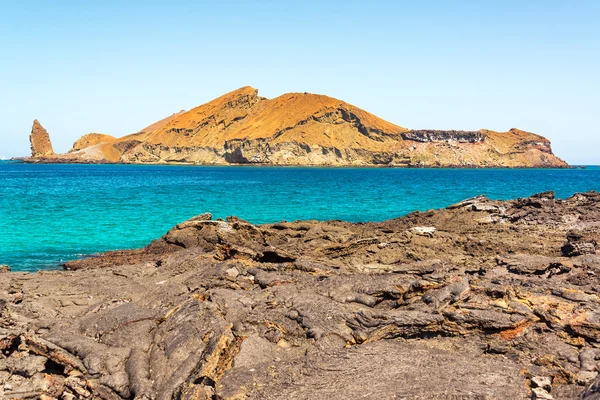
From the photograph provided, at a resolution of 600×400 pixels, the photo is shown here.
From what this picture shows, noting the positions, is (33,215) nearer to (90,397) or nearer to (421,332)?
(90,397)

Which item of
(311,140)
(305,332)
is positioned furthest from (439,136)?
(305,332)

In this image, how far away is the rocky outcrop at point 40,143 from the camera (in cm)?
18488

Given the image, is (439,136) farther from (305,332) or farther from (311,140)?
(305,332)

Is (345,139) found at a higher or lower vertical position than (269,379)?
higher

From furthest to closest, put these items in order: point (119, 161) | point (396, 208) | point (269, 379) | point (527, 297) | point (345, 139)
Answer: point (119, 161), point (345, 139), point (396, 208), point (527, 297), point (269, 379)

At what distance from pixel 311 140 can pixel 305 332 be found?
13752 centimetres

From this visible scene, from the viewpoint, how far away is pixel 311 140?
14450cm

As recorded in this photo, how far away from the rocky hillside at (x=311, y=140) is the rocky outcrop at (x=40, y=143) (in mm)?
33519

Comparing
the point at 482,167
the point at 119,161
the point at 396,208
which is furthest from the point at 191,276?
the point at 119,161

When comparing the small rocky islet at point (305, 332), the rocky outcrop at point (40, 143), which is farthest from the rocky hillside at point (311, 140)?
the small rocky islet at point (305, 332)

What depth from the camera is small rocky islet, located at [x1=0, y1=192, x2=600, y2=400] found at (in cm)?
697

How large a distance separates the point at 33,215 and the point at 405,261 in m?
27.3

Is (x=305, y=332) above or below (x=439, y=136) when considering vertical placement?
below

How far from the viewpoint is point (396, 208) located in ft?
123
